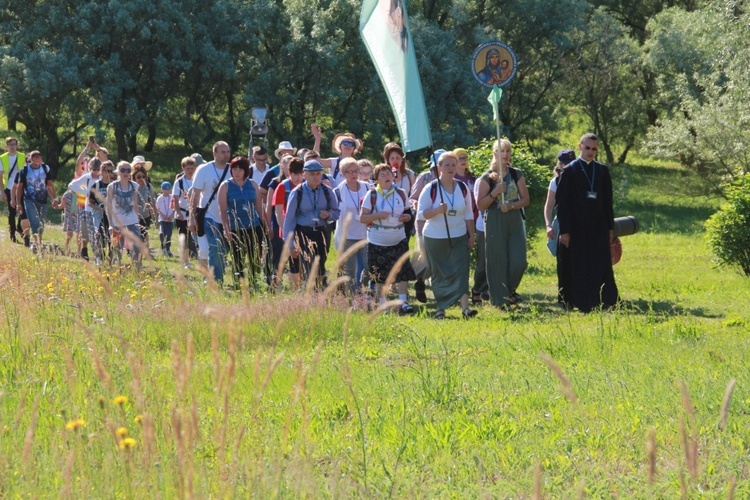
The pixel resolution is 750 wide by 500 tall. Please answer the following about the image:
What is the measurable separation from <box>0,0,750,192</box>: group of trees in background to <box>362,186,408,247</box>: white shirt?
20.1m

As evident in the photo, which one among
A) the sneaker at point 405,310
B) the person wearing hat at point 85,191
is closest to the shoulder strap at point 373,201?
the sneaker at point 405,310

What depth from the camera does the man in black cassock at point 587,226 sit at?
12.1 metres

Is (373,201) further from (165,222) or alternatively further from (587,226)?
(165,222)

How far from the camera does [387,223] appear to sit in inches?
492

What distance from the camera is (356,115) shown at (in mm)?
38406

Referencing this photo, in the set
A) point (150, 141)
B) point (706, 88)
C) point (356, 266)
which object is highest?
point (706, 88)

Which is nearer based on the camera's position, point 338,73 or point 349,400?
point 349,400

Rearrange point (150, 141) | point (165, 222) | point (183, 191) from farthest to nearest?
point (150, 141) → point (165, 222) → point (183, 191)

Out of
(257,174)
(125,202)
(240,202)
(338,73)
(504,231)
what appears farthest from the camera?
(338,73)

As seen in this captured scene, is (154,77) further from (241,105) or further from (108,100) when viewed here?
(241,105)

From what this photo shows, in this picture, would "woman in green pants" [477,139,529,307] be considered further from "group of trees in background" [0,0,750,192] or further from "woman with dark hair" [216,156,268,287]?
"group of trees in background" [0,0,750,192]

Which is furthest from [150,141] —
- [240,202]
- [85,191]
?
[240,202]

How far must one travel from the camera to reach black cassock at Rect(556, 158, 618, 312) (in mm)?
12070

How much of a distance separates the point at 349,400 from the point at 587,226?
596 cm
